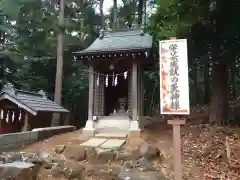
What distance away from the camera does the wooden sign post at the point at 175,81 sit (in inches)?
226

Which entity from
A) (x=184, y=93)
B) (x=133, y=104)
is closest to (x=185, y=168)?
(x=184, y=93)

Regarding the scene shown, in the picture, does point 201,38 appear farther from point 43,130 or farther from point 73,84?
point 73,84

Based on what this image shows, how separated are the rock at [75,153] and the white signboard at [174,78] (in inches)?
184

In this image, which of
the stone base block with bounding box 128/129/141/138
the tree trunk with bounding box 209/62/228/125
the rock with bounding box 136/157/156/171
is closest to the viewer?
the rock with bounding box 136/157/156/171

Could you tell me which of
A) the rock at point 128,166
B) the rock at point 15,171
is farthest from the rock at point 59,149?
the rock at point 15,171

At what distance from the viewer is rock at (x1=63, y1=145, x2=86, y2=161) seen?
9.39 metres

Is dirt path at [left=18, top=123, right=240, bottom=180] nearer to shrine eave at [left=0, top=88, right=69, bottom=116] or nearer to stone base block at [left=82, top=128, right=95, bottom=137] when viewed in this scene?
stone base block at [left=82, top=128, right=95, bottom=137]

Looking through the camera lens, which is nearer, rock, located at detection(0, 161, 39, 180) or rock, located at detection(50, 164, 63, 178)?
rock, located at detection(0, 161, 39, 180)

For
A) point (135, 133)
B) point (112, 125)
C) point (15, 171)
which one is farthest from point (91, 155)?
point (15, 171)

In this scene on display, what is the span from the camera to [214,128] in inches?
414

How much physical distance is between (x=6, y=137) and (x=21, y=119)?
187 inches

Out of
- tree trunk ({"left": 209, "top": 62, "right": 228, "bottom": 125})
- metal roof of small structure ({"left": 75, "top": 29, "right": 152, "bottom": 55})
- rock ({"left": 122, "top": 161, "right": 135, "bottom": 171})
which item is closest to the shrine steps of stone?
metal roof of small structure ({"left": 75, "top": 29, "right": 152, "bottom": 55})

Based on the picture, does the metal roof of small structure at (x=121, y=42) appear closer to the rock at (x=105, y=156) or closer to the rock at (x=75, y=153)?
the rock at (x=75, y=153)

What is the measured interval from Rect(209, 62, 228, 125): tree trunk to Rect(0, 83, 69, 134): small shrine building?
836 cm
